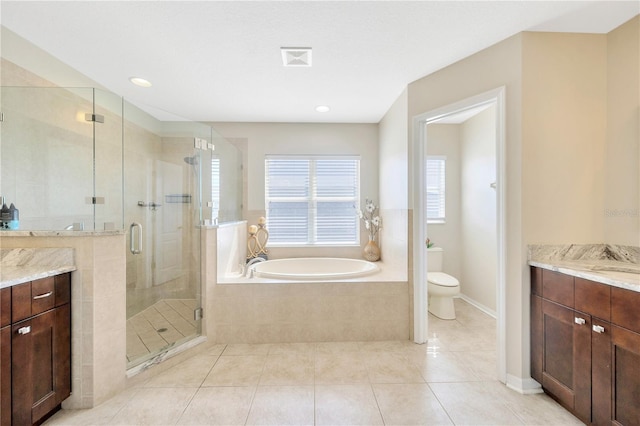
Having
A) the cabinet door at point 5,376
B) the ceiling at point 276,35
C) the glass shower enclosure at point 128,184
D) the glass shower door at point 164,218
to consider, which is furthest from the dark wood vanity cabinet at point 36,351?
the ceiling at point 276,35

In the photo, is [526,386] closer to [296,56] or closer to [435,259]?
[435,259]

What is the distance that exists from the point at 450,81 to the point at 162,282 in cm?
322

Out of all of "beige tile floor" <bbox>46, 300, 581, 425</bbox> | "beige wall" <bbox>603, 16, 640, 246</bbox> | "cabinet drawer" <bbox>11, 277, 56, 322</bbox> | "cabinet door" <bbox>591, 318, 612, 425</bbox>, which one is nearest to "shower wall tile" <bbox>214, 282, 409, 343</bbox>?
"beige tile floor" <bbox>46, 300, 581, 425</bbox>

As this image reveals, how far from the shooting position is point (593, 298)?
4.65 ft

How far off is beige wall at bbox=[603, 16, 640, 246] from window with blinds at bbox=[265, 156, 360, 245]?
2411 mm

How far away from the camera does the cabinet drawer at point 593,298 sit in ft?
4.43

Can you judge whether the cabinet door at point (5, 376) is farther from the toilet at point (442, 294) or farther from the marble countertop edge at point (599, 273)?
the toilet at point (442, 294)

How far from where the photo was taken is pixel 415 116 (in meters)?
2.40

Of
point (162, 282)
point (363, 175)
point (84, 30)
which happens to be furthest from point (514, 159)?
point (162, 282)

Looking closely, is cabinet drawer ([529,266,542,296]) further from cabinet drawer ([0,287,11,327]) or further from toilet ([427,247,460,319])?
cabinet drawer ([0,287,11,327])

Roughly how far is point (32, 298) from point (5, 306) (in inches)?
5.1

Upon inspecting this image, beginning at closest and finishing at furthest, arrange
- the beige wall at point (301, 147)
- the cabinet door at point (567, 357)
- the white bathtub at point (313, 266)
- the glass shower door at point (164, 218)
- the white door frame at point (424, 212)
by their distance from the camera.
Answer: the cabinet door at point (567, 357)
the white door frame at point (424, 212)
the glass shower door at point (164, 218)
the white bathtub at point (313, 266)
the beige wall at point (301, 147)

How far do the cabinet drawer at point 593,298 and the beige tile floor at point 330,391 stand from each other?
Answer: 0.69 m

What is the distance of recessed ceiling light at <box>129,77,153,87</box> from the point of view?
2.40 metres
